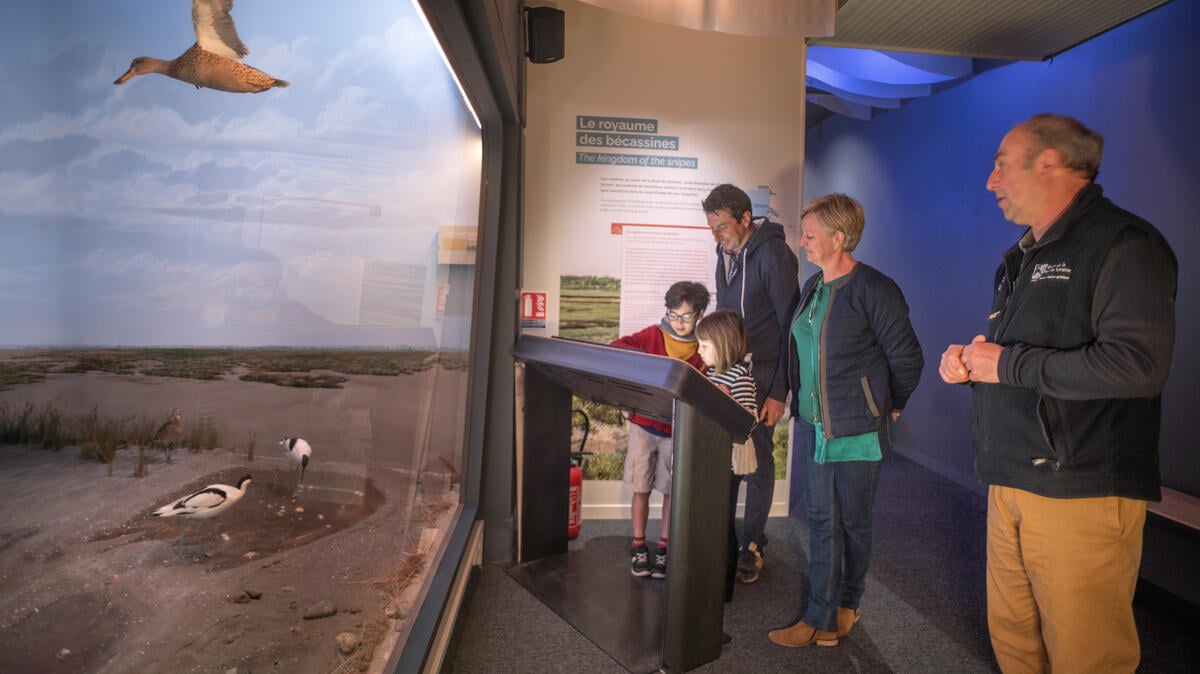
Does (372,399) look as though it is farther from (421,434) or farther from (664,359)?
(664,359)

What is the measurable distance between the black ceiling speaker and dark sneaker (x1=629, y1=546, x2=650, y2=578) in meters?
2.37

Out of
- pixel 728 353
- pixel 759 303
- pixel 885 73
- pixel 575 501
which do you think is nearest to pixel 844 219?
pixel 728 353

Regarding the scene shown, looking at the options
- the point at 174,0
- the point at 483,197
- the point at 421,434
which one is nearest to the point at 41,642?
the point at 174,0

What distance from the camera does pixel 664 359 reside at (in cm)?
199

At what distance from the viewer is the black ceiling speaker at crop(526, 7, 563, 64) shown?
324 cm

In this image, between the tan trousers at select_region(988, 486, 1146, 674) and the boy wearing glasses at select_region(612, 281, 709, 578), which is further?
the boy wearing glasses at select_region(612, 281, 709, 578)

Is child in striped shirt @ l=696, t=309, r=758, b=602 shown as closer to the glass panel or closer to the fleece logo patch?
the fleece logo patch

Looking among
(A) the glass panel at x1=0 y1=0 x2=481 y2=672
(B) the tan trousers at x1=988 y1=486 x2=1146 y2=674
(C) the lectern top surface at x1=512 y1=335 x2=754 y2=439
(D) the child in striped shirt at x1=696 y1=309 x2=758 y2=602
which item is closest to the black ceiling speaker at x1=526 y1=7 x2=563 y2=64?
(C) the lectern top surface at x1=512 y1=335 x2=754 y2=439

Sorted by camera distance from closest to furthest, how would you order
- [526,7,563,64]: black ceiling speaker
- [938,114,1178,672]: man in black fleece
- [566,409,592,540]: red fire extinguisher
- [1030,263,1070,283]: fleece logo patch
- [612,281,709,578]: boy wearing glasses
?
1. [938,114,1178,672]: man in black fleece
2. [1030,263,1070,283]: fleece logo patch
3. [612,281,709,578]: boy wearing glasses
4. [526,7,563,64]: black ceiling speaker
5. [566,409,592,540]: red fire extinguisher

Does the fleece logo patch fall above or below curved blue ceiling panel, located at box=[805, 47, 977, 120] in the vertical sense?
below

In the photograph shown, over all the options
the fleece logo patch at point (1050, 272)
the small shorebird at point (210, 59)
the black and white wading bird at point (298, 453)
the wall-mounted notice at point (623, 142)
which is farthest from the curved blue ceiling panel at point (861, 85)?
the small shorebird at point (210, 59)

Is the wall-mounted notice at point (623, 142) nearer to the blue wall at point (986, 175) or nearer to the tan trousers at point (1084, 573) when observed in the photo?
the blue wall at point (986, 175)

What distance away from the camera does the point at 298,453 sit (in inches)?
43.3

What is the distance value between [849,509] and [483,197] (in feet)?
6.53
